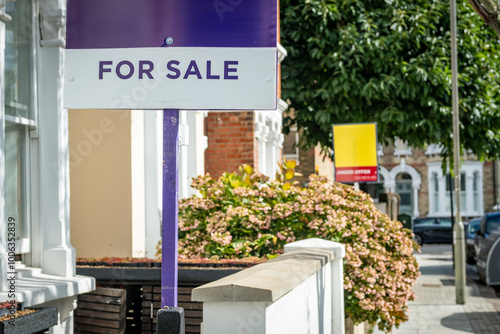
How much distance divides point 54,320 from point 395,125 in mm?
16456

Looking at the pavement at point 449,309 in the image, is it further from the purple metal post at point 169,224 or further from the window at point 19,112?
the purple metal post at point 169,224

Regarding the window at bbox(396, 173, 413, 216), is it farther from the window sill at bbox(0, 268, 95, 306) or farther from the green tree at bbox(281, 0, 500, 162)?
the window sill at bbox(0, 268, 95, 306)

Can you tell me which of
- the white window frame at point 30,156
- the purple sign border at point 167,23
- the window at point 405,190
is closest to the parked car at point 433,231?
the window at point 405,190

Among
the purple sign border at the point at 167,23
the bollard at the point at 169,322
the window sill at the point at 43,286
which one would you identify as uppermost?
the purple sign border at the point at 167,23

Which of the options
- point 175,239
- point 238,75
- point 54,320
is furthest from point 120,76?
point 54,320

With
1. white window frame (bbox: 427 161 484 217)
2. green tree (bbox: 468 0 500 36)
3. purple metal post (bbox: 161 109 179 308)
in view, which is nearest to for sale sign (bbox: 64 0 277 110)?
purple metal post (bbox: 161 109 179 308)

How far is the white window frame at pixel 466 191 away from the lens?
48.7m

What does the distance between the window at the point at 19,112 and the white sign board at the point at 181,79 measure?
2.31 m

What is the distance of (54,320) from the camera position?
3764mm

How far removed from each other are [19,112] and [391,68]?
13485 mm

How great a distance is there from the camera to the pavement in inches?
499

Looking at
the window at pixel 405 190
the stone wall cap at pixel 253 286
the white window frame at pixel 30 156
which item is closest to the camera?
the stone wall cap at pixel 253 286

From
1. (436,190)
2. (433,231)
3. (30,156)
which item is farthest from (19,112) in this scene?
(436,190)

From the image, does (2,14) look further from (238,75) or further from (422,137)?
(422,137)
